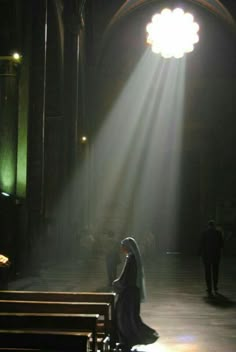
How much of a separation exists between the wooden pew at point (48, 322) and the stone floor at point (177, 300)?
237 centimetres

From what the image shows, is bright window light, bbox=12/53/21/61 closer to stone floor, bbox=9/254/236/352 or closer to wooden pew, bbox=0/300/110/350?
stone floor, bbox=9/254/236/352

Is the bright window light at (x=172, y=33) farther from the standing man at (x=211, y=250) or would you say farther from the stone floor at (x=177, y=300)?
the standing man at (x=211, y=250)

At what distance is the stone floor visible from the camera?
6895mm

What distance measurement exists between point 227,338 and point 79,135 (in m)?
18.3

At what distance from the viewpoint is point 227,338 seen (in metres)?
7.04

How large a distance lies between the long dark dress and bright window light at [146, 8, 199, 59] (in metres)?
22.5

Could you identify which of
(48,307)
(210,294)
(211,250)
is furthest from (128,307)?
(211,250)

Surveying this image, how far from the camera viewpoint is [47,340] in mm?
3881

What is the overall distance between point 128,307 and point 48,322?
6.83 feet

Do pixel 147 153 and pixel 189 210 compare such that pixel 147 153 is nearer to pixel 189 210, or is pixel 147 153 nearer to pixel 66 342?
pixel 189 210

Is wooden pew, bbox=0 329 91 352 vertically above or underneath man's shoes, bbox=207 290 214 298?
above

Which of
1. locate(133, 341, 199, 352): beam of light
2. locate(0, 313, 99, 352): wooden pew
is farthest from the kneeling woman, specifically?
locate(0, 313, 99, 352): wooden pew

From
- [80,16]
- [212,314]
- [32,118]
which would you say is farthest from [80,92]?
[212,314]

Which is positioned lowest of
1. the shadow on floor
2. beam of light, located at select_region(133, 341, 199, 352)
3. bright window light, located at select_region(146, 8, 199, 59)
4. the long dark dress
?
the shadow on floor
